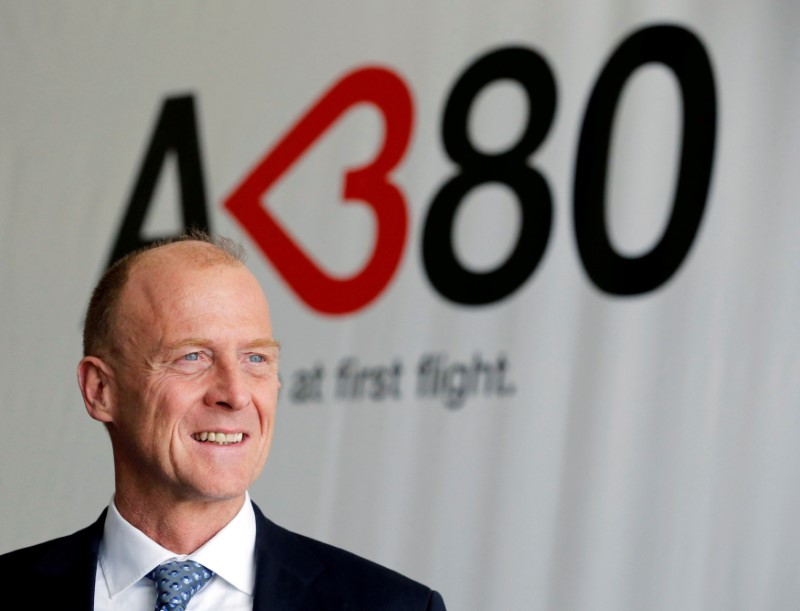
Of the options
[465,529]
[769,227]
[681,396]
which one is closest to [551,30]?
[769,227]

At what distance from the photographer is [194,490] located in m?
1.63

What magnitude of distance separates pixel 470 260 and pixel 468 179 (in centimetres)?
24

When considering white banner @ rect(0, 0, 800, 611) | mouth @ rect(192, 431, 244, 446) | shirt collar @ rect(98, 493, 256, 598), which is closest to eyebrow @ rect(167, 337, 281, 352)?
mouth @ rect(192, 431, 244, 446)

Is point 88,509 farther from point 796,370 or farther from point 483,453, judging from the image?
point 796,370

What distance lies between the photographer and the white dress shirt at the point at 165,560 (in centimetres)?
165

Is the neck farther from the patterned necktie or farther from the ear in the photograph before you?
the ear

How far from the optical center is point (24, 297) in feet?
15.3

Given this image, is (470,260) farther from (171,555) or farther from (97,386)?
(171,555)

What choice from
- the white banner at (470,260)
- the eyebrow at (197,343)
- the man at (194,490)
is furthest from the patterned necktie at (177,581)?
the white banner at (470,260)

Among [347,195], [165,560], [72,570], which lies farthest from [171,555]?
[347,195]

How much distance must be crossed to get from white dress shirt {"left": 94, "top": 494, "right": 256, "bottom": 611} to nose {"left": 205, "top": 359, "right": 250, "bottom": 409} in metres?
0.16

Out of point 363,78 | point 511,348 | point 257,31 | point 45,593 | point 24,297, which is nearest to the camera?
point 45,593

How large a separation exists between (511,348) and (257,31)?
60.7 inches

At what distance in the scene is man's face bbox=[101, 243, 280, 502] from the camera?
163cm
